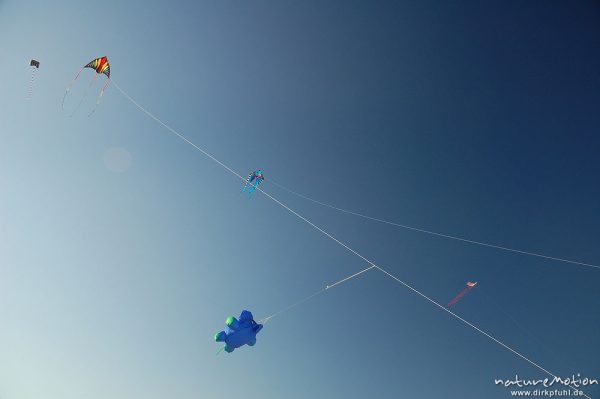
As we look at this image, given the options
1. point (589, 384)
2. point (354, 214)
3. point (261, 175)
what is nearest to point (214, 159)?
point (261, 175)

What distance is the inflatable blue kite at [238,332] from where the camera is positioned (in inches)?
280

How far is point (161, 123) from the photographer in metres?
9.52

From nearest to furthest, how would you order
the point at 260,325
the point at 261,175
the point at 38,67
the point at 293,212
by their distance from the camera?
the point at 260,325 < the point at 38,67 < the point at 261,175 < the point at 293,212

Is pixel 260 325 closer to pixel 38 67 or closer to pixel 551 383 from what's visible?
pixel 551 383

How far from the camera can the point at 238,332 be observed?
23.4 ft

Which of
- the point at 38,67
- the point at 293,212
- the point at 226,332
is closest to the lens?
the point at 226,332

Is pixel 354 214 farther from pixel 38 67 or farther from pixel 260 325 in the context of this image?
pixel 38 67

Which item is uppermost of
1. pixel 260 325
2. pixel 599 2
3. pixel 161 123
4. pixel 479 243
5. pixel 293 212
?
pixel 599 2

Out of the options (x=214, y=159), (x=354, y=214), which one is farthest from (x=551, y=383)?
(x=214, y=159)

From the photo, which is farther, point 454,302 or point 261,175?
point 454,302

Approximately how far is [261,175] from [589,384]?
13387mm

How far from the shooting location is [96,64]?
8531mm

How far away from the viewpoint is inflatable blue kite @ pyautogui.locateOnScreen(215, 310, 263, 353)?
7109 mm

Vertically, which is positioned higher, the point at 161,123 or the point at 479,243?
the point at 161,123
